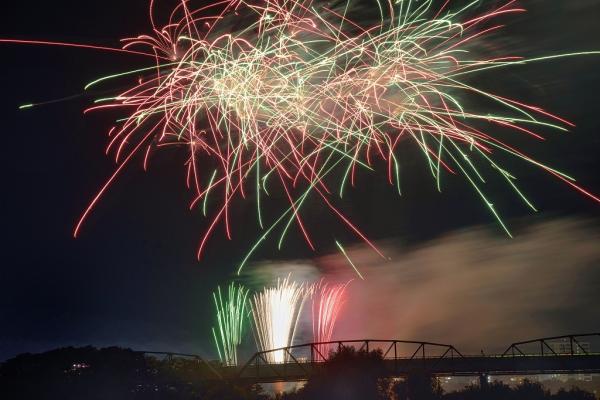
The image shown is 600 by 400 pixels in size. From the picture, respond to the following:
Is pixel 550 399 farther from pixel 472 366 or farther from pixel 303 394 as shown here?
pixel 303 394

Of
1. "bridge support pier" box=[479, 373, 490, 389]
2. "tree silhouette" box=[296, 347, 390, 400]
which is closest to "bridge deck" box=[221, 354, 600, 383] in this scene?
"bridge support pier" box=[479, 373, 490, 389]

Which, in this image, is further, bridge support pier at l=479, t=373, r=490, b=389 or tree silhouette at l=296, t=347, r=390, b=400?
bridge support pier at l=479, t=373, r=490, b=389

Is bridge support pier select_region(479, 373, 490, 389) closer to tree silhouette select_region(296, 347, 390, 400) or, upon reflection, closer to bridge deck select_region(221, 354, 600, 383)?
bridge deck select_region(221, 354, 600, 383)

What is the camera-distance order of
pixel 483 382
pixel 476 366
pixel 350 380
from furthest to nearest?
1. pixel 476 366
2. pixel 483 382
3. pixel 350 380

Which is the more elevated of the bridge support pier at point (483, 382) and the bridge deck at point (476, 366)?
the bridge deck at point (476, 366)

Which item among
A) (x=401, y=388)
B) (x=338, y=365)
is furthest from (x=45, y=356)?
(x=401, y=388)

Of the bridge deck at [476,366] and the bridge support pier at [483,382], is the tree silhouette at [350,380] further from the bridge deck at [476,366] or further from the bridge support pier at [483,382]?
the bridge support pier at [483,382]

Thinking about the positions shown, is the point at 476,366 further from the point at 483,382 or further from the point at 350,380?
the point at 350,380

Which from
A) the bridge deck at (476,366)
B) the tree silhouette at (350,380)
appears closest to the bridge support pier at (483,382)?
the bridge deck at (476,366)

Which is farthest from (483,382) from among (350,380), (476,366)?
(350,380)

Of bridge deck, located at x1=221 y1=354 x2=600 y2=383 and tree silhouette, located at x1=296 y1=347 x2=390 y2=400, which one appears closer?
tree silhouette, located at x1=296 y1=347 x2=390 y2=400

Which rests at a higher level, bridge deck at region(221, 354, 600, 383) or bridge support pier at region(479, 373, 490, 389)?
bridge deck at region(221, 354, 600, 383)
